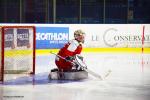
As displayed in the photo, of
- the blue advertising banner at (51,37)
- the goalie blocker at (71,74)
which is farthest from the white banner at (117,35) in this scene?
the goalie blocker at (71,74)

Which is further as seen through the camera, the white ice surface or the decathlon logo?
the decathlon logo

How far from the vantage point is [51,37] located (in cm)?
727

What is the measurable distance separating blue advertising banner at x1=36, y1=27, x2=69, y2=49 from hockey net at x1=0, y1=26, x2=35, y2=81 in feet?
0.91

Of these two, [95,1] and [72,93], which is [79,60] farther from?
[95,1]

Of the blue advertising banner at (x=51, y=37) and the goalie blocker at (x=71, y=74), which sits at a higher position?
the blue advertising banner at (x=51, y=37)

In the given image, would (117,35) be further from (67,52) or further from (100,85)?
(100,85)

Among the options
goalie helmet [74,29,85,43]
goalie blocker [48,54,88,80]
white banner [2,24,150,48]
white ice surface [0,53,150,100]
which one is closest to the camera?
white ice surface [0,53,150,100]

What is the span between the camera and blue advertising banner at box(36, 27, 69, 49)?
6969 mm

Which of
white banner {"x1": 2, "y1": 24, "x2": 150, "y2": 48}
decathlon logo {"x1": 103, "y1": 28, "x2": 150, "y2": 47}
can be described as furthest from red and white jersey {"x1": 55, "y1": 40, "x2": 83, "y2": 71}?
decathlon logo {"x1": 103, "y1": 28, "x2": 150, "y2": 47}

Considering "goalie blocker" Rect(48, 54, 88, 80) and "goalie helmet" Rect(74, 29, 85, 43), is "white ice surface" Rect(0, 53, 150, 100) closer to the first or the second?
"goalie blocker" Rect(48, 54, 88, 80)

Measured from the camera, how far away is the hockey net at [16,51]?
6535 mm

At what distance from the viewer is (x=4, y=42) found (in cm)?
670

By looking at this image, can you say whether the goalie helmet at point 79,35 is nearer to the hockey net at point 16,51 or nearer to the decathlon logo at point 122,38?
the decathlon logo at point 122,38

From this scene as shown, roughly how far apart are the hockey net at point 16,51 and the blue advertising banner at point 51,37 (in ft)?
0.91
